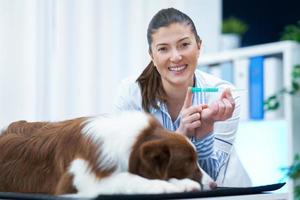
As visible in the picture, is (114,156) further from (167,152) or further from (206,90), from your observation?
(206,90)

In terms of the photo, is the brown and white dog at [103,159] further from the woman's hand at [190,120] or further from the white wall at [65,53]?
the white wall at [65,53]

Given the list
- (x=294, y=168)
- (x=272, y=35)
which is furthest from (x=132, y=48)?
(x=272, y=35)

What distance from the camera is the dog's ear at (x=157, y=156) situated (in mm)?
847

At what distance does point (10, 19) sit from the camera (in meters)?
1.42

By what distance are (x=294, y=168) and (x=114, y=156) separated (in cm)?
153

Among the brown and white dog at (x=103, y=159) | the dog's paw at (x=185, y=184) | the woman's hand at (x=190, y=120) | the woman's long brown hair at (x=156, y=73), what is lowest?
the dog's paw at (x=185, y=184)

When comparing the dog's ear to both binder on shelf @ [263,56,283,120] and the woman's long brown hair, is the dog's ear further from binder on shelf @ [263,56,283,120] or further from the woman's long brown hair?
binder on shelf @ [263,56,283,120]

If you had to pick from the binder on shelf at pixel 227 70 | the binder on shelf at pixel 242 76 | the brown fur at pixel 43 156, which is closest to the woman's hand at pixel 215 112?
the brown fur at pixel 43 156

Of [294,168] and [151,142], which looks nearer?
[151,142]

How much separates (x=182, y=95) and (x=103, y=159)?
266 millimetres

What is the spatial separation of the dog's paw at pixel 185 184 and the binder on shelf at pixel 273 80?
148 centimetres

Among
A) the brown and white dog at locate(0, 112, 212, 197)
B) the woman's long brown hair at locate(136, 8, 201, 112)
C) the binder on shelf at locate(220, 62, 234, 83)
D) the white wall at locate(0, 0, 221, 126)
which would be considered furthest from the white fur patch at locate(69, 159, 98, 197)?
the binder on shelf at locate(220, 62, 234, 83)

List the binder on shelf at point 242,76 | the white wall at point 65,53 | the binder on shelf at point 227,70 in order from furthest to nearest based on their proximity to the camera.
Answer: the binder on shelf at point 227,70 → the binder on shelf at point 242,76 → the white wall at point 65,53

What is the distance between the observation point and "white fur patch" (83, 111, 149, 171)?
87cm
